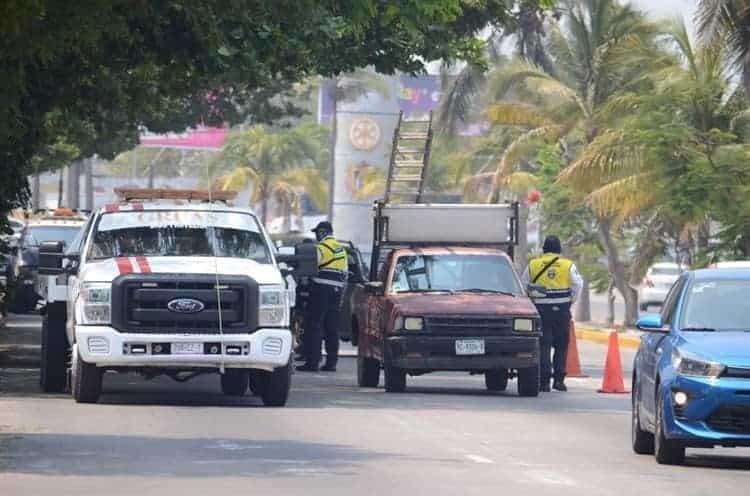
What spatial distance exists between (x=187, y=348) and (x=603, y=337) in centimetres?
2330

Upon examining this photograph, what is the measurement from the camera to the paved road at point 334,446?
13727 millimetres

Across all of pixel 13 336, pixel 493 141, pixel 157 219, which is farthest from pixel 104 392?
pixel 493 141

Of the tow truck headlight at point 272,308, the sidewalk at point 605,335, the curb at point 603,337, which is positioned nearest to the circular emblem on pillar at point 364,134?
the sidewalk at point 605,335

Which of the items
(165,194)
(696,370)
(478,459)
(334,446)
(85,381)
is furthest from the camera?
(165,194)

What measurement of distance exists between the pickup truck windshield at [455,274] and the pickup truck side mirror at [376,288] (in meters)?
0.18

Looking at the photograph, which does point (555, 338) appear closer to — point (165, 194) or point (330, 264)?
point (330, 264)

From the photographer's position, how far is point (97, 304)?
19891mm

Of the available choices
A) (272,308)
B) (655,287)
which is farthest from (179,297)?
(655,287)

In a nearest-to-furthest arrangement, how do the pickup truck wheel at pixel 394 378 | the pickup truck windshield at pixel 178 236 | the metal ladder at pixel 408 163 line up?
the pickup truck windshield at pixel 178 236 < the pickup truck wheel at pixel 394 378 < the metal ladder at pixel 408 163

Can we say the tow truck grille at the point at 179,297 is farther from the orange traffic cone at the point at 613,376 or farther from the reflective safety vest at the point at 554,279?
the orange traffic cone at the point at 613,376

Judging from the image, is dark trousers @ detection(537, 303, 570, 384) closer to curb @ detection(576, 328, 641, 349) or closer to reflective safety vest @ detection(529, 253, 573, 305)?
reflective safety vest @ detection(529, 253, 573, 305)

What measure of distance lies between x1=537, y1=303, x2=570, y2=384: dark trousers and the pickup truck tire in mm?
6016

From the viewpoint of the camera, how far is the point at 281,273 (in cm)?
2112

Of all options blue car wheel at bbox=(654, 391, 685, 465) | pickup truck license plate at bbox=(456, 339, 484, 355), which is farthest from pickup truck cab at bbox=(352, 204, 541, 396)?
blue car wheel at bbox=(654, 391, 685, 465)
